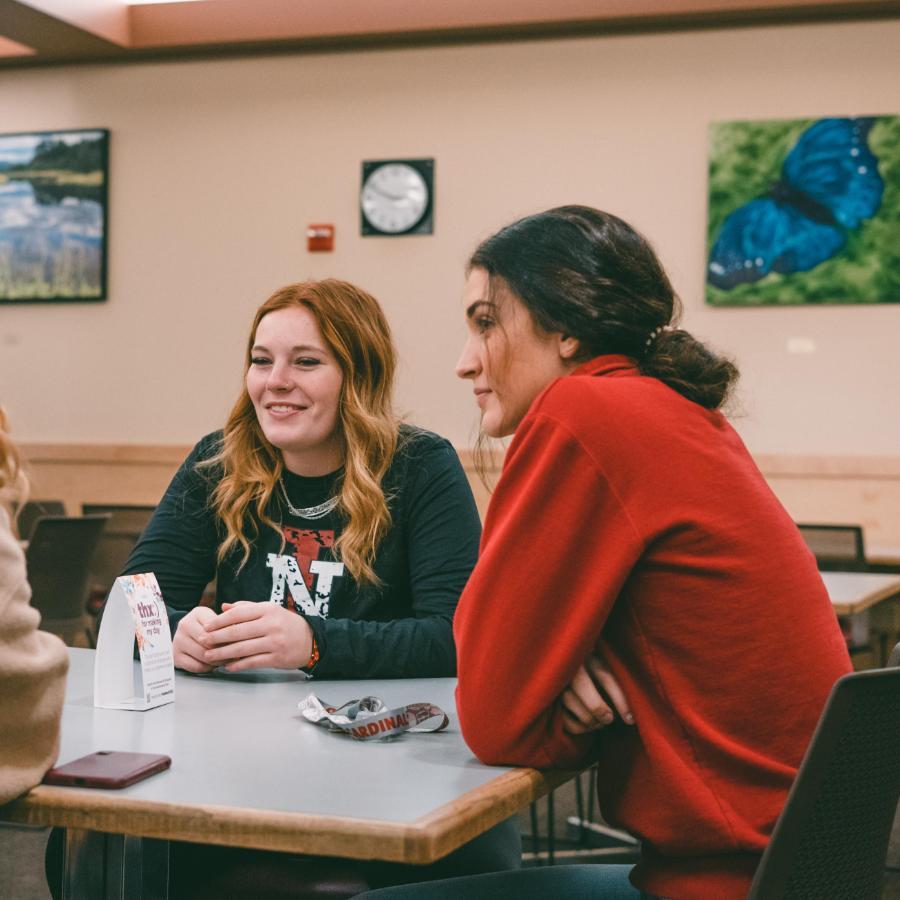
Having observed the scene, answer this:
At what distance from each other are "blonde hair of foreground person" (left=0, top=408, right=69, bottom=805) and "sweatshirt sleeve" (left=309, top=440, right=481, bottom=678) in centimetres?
60

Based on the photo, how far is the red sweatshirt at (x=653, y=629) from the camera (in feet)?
4.13

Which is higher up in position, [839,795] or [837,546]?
[839,795]

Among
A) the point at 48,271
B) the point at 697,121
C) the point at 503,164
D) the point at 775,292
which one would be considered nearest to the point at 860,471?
the point at 775,292

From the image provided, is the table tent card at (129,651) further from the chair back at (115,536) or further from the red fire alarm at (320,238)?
the red fire alarm at (320,238)

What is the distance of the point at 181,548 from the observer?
83.4 inches

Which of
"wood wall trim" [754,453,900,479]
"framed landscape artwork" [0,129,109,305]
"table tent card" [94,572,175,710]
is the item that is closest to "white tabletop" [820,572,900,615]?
"wood wall trim" [754,453,900,479]

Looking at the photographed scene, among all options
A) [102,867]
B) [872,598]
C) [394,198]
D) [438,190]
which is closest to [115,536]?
[394,198]

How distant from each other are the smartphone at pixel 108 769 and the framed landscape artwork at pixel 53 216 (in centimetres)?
581

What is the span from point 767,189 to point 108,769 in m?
5.10

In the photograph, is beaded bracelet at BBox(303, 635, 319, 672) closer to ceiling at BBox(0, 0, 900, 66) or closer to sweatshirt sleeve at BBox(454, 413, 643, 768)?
sweatshirt sleeve at BBox(454, 413, 643, 768)

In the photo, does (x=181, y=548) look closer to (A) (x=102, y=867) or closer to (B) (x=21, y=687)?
(A) (x=102, y=867)

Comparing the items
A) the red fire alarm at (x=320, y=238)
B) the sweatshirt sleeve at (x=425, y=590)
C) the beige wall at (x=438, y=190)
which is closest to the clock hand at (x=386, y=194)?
the beige wall at (x=438, y=190)

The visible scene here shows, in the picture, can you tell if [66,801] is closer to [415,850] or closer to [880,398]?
[415,850]

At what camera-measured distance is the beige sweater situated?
1.13 meters
